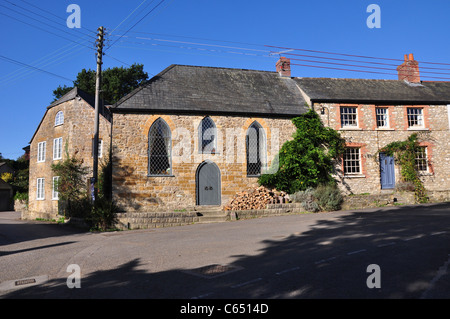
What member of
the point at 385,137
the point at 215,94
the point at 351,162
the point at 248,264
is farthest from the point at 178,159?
the point at 385,137

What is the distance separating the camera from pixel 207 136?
57.8ft

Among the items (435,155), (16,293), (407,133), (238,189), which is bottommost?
(16,293)

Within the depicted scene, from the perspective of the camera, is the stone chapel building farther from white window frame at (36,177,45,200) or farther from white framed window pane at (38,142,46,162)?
white framed window pane at (38,142,46,162)

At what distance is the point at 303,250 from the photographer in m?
7.50

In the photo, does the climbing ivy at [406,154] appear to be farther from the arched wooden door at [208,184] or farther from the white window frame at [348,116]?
the arched wooden door at [208,184]

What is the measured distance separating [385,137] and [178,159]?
12.8m

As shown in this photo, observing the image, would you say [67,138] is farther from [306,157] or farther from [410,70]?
[410,70]

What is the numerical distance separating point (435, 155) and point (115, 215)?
759 inches

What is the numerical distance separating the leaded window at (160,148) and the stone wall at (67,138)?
647 centimetres

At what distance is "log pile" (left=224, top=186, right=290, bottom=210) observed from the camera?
53.7 ft

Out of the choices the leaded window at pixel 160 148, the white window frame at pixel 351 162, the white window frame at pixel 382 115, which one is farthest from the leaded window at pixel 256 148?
the white window frame at pixel 382 115
